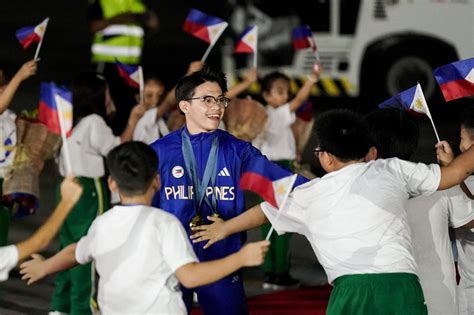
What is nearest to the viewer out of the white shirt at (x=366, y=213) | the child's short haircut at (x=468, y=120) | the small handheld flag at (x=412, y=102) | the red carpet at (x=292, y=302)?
the white shirt at (x=366, y=213)

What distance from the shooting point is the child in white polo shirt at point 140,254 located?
17.1ft

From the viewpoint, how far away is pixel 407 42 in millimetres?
15945

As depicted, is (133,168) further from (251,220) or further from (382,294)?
(382,294)

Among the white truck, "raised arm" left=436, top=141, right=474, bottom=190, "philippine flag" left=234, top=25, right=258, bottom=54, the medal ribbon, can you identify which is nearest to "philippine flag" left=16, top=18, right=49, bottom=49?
"philippine flag" left=234, top=25, right=258, bottom=54

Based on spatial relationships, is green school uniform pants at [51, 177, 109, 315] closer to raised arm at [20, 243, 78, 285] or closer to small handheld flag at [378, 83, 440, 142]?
small handheld flag at [378, 83, 440, 142]

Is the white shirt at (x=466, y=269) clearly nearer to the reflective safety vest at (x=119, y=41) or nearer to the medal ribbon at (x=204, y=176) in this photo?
the medal ribbon at (x=204, y=176)

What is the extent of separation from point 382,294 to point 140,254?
4.04ft

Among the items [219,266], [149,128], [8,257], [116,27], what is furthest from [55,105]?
[116,27]

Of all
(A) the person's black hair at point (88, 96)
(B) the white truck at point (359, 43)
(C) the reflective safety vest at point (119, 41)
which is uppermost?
(A) the person's black hair at point (88, 96)

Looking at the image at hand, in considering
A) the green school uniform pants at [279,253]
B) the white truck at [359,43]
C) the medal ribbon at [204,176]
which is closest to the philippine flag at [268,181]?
the medal ribbon at [204,176]

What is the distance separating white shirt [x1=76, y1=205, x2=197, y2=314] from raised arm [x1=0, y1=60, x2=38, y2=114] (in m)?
2.47

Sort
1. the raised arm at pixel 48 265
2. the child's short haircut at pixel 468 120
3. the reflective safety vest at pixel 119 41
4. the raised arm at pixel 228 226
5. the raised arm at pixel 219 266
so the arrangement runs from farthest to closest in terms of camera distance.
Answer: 1. the reflective safety vest at pixel 119 41
2. the child's short haircut at pixel 468 120
3. the raised arm at pixel 228 226
4. the raised arm at pixel 48 265
5. the raised arm at pixel 219 266

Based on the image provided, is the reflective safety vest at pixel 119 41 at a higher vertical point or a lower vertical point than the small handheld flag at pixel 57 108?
lower

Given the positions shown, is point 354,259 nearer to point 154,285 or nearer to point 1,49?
point 154,285
